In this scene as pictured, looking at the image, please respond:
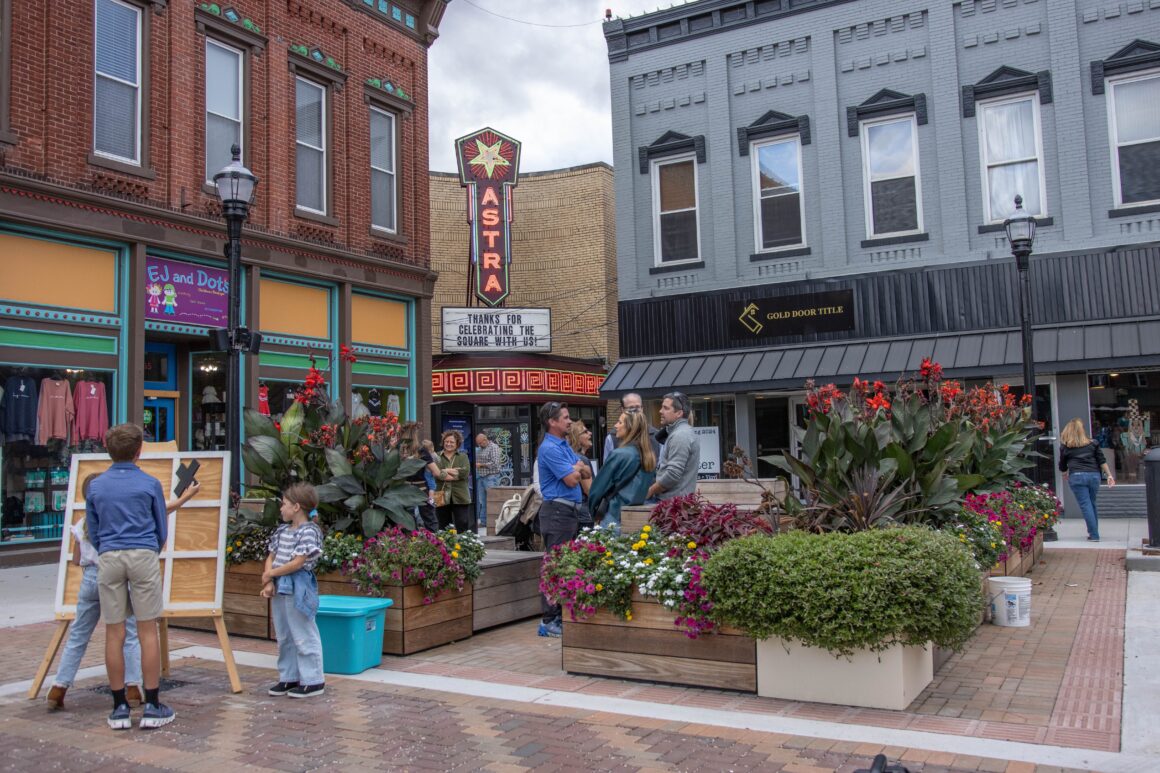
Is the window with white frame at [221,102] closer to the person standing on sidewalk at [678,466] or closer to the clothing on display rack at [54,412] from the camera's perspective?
the clothing on display rack at [54,412]

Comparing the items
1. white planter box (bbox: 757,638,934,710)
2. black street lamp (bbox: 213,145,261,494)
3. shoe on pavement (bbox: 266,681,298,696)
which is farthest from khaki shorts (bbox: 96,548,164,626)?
black street lamp (bbox: 213,145,261,494)

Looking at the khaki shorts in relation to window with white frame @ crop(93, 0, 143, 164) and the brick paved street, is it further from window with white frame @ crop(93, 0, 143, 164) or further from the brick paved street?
window with white frame @ crop(93, 0, 143, 164)

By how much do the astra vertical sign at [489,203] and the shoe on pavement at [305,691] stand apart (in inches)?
627

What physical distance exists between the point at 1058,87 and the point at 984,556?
1140cm

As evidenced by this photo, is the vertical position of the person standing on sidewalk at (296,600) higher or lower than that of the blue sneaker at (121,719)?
higher

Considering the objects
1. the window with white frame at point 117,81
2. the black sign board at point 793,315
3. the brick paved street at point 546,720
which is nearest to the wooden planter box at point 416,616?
the brick paved street at point 546,720

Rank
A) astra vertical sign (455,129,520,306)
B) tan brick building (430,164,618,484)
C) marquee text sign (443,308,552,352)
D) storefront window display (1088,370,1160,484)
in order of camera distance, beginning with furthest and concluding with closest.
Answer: tan brick building (430,164,618,484), marquee text sign (443,308,552,352), astra vertical sign (455,129,520,306), storefront window display (1088,370,1160,484)

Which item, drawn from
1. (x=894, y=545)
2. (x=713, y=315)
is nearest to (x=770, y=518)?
(x=894, y=545)

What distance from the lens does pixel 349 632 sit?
678 centimetres

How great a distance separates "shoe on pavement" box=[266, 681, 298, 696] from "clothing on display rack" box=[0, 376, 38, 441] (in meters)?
7.74

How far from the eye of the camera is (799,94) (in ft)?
60.7

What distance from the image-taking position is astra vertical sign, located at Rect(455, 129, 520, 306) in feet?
71.0

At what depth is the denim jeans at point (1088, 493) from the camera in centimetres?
1313

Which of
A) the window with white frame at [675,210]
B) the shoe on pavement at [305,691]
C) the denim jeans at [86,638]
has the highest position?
the window with white frame at [675,210]
